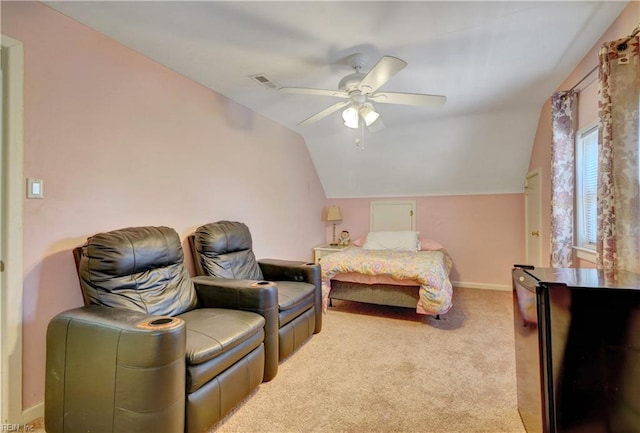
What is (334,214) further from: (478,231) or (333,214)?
(478,231)

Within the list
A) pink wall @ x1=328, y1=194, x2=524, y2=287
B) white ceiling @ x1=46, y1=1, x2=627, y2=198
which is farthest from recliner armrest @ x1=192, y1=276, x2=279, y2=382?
pink wall @ x1=328, y1=194, x2=524, y2=287

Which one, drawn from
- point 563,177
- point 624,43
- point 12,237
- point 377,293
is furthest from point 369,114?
point 12,237

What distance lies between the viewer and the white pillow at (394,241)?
441 cm

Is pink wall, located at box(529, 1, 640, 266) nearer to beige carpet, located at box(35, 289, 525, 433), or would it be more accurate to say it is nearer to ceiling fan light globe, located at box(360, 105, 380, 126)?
beige carpet, located at box(35, 289, 525, 433)

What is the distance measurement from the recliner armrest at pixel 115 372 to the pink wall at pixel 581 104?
2983 millimetres

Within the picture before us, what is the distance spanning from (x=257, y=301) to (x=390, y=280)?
66.3 inches

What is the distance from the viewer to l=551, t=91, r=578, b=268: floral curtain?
2561 mm

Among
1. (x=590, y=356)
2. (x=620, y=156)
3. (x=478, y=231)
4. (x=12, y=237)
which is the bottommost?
(x=590, y=356)

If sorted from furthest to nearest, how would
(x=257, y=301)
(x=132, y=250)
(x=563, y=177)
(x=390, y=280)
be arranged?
(x=390, y=280) → (x=563, y=177) → (x=257, y=301) → (x=132, y=250)

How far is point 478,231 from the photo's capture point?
4668 millimetres

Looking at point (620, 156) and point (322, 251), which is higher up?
point (620, 156)

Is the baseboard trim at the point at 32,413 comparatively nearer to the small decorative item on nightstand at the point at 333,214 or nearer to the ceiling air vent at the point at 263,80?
the ceiling air vent at the point at 263,80

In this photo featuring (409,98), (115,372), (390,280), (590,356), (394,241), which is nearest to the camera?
(590,356)

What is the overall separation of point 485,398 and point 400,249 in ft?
8.30
